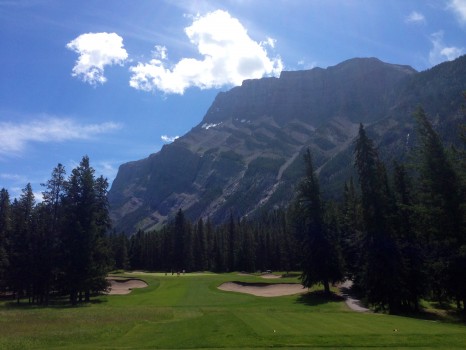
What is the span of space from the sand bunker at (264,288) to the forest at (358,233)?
5857mm

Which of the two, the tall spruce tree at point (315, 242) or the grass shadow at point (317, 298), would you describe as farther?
the tall spruce tree at point (315, 242)

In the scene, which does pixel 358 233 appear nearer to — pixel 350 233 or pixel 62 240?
pixel 350 233

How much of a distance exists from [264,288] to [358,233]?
68.7 feet

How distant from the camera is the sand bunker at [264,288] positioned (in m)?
53.6

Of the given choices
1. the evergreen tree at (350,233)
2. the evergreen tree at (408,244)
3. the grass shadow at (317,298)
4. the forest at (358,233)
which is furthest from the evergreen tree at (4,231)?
the evergreen tree at (408,244)

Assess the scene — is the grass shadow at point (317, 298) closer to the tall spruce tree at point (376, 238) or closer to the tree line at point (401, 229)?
the tree line at point (401, 229)

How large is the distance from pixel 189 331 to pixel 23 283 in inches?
1591

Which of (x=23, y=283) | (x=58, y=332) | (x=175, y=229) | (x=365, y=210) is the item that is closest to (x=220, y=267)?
(x=175, y=229)

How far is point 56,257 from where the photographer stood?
5034 centimetres

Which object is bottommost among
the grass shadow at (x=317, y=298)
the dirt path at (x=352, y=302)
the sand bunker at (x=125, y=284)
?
the dirt path at (x=352, y=302)

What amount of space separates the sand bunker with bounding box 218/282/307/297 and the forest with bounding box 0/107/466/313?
231 inches

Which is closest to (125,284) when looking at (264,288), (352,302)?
(264,288)

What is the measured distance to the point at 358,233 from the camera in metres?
40.2

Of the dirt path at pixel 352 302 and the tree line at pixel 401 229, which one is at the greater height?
the tree line at pixel 401 229
